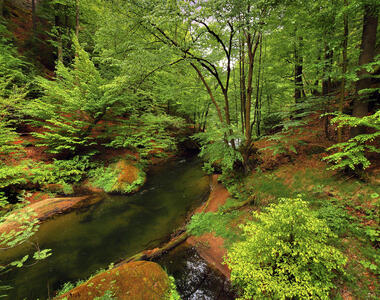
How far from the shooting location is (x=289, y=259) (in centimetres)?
304

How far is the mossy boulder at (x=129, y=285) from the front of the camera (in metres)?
3.31

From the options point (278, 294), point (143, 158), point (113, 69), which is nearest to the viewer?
point (278, 294)

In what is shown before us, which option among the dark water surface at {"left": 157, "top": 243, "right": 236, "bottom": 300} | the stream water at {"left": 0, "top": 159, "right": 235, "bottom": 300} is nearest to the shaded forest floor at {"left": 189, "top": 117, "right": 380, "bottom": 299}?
the dark water surface at {"left": 157, "top": 243, "right": 236, "bottom": 300}

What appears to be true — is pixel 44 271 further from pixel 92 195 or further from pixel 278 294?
pixel 278 294

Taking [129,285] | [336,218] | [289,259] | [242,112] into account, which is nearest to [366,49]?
Result: [336,218]

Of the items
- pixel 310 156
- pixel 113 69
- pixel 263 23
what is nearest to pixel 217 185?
pixel 310 156

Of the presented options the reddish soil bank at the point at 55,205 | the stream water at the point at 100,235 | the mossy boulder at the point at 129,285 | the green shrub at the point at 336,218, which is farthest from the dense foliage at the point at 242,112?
the stream water at the point at 100,235

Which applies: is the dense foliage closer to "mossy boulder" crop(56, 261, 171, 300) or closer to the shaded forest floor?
the shaded forest floor

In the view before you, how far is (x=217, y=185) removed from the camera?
9.05 m

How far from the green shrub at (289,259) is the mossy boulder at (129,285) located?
193cm

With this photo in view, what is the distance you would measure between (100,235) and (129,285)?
357cm

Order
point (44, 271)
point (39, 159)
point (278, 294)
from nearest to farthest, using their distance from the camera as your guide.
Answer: point (278, 294) → point (44, 271) → point (39, 159)

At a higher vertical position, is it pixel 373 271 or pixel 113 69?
pixel 113 69

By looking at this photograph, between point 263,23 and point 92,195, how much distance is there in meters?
11.5
